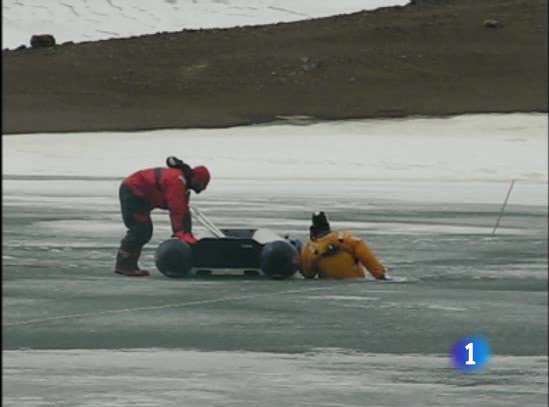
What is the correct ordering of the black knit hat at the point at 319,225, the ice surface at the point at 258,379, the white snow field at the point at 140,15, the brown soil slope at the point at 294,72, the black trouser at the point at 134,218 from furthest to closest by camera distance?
the white snow field at the point at 140,15, the brown soil slope at the point at 294,72, the black trouser at the point at 134,218, the black knit hat at the point at 319,225, the ice surface at the point at 258,379

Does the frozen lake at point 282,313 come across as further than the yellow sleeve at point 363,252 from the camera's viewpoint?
No

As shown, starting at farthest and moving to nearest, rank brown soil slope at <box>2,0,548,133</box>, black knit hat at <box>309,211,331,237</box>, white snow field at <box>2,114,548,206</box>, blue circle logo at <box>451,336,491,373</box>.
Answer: brown soil slope at <box>2,0,548,133</box> < white snow field at <box>2,114,548,206</box> < black knit hat at <box>309,211,331,237</box> < blue circle logo at <box>451,336,491,373</box>

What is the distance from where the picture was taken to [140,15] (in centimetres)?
13050

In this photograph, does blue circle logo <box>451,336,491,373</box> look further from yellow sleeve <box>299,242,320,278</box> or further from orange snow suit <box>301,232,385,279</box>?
yellow sleeve <box>299,242,320,278</box>

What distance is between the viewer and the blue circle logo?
1052 centimetres

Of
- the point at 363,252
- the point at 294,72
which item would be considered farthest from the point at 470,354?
the point at 294,72

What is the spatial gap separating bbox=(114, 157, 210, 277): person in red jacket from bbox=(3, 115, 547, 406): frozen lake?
31 cm

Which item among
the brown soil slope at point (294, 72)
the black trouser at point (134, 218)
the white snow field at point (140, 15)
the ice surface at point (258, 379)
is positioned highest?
the white snow field at point (140, 15)

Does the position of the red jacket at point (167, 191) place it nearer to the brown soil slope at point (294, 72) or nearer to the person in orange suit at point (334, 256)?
the person in orange suit at point (334, 256)

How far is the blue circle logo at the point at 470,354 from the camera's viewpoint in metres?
10.5

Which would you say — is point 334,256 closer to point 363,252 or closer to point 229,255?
point 363,252

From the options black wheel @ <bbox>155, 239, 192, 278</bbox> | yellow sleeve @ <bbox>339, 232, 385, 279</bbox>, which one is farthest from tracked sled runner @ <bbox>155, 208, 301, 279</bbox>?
yellow sleeve @ <bbox>339, 232, 385, 279</bbox>

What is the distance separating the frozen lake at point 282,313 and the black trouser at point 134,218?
0.36m

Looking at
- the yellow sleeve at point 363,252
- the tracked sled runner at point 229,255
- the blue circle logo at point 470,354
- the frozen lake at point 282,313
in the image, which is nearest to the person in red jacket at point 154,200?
the tracked sled runner at point 229,255
